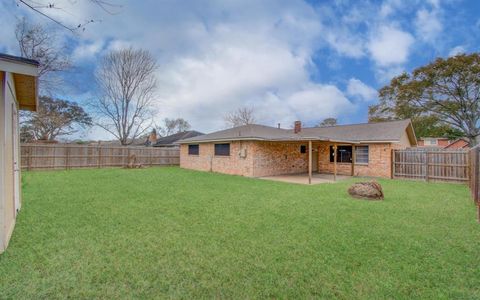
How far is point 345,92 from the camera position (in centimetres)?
1948

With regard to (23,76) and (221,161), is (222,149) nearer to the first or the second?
(221,161)

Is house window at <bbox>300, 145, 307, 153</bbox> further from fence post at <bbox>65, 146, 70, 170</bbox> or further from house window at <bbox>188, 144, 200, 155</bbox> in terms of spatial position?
fence post at <bbox>65, 146, 70, 170</bbox>

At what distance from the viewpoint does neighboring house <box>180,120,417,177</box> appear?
13391 mm

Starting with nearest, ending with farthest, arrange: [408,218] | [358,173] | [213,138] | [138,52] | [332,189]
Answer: [408,218] → [332,189] → [358,173] → [213,138] → [138,52]

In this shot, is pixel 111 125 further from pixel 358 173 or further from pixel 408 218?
pixel 408 218

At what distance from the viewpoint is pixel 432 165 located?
12.0 meters

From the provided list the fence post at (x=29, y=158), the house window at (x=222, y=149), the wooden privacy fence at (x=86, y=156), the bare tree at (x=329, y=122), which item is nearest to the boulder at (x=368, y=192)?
the house window at (x=222, y=149)

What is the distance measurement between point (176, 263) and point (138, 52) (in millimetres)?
25196

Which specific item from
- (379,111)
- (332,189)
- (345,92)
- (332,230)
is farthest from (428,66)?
(332,230)

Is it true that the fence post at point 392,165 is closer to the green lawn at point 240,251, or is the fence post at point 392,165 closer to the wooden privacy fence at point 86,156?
the green lawn at point 240,251

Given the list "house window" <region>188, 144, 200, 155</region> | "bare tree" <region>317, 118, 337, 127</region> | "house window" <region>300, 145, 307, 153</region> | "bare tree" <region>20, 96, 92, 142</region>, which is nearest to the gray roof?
"house window" <region>188, 144, 200, 155</region>

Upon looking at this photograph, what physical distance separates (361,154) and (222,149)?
840 cm

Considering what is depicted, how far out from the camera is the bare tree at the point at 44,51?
1352 cm

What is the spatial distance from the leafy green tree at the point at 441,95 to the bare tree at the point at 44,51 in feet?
91.2
